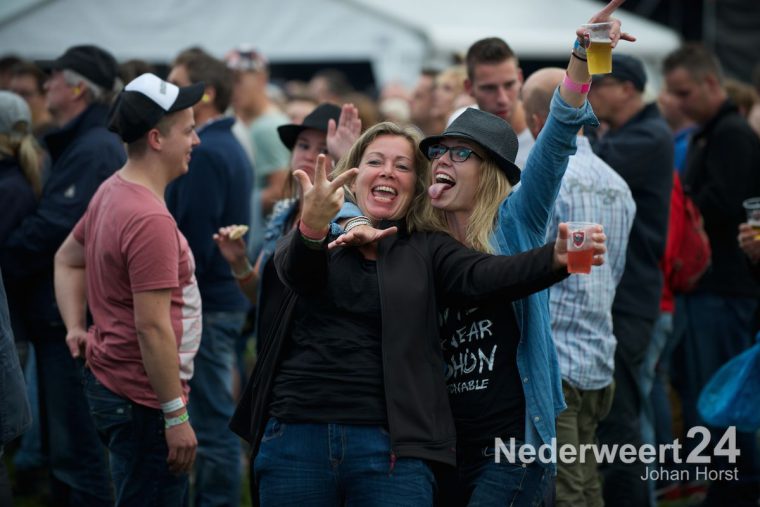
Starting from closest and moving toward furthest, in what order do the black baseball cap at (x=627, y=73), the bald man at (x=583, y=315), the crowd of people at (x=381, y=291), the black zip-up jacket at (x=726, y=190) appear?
the crowd of people at (x=381, y=291) → the bald man at (x=583, y=315) → the black baseball cap at (x=627, y=73) → the black zip-up jacket at (x=726, y=190)

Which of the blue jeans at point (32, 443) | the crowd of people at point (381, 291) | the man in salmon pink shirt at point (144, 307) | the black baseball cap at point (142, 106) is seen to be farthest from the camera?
the blue jeans at point (32, 443)

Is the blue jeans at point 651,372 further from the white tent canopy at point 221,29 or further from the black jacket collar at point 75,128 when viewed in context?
the white tent canopy at point 221,29

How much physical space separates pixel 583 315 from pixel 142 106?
2.06 meters

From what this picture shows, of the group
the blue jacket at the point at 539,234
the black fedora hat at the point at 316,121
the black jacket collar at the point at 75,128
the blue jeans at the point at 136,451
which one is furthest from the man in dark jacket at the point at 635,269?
the black jacket collar at the point at 75,128

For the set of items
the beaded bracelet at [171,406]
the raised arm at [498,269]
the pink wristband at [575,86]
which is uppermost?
the pink wristband at [575,86]

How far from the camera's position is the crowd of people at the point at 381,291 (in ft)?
10.3

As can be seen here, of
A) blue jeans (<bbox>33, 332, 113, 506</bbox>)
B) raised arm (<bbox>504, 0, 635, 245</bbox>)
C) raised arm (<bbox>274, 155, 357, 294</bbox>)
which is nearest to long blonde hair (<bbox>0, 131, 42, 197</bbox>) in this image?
blue jeans (<bbox>33, 332, 113, 506</bbox>)

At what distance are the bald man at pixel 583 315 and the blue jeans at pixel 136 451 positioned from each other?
5.44ft

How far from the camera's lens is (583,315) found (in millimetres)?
4234

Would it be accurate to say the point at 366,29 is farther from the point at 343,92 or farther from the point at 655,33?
the point at 655,33

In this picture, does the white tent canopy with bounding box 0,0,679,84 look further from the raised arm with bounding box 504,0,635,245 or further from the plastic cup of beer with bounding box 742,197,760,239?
the raised arm with bounding box 504,0,635,245

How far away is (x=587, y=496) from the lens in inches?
171

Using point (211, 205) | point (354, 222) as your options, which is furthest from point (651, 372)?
point (354, 222)

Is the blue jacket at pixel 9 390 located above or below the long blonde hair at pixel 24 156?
below
